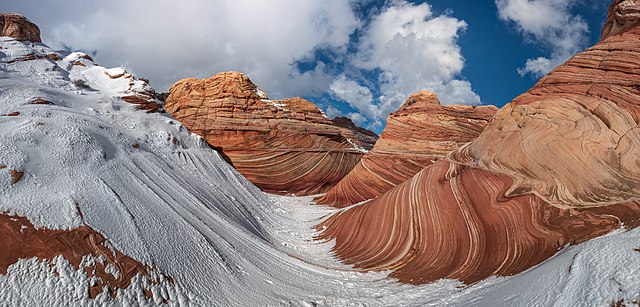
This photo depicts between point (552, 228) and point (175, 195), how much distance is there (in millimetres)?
6327

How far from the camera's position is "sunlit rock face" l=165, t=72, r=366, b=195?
17.5 m

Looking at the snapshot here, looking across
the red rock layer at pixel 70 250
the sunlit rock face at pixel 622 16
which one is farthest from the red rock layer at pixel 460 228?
the sunlit rock face at pixel 622 16

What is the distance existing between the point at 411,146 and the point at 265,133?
8.29 m

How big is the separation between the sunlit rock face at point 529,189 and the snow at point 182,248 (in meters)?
0.61

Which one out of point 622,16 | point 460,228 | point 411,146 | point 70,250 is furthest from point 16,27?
point 622,16

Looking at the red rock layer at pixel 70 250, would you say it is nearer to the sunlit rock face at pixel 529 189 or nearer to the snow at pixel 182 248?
the snow at pixel 182 248

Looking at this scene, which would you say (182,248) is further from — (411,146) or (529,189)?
(411,146)

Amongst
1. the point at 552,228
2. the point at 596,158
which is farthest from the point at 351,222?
the point at 596,158

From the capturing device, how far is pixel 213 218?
6523 mm

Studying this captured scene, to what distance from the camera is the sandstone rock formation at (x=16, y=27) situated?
16.7m

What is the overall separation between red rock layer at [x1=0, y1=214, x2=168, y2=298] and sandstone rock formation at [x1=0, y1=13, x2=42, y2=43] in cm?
1832

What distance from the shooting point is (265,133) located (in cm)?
1841

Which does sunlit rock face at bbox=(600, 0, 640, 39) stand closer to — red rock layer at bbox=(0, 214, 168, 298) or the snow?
the snow

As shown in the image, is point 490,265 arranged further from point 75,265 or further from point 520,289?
point 75,265
